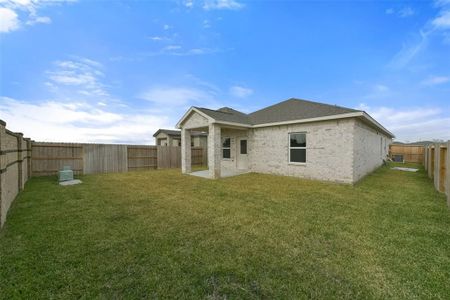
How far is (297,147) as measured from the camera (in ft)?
32.6

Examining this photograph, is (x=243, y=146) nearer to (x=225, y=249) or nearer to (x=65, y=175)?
(x=65, y=175)

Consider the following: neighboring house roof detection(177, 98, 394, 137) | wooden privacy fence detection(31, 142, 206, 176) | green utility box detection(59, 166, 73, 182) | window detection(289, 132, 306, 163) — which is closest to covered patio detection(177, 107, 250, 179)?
neighboring house roof detection(177, 98, 394, 137)

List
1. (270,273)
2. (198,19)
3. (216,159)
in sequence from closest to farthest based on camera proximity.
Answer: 1. (270,273)
2. (198,19)
3. (216,159)

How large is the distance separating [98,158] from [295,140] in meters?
12.6

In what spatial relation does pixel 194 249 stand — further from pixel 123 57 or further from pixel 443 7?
pixel 443 7

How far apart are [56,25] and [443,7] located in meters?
14.2

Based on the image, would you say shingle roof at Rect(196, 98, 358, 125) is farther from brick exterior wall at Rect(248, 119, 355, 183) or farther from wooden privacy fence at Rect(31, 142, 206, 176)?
wooden privacy fence at Rect(31, 142, 206, 176)

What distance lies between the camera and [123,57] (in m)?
9.41

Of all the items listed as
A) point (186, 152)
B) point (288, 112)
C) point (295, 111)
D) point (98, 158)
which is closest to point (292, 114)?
point (295, 111)

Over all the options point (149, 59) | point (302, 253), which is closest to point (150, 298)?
point (302, 253)

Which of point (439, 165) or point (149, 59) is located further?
point (149, 59)

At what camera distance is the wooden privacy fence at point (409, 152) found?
20.1m

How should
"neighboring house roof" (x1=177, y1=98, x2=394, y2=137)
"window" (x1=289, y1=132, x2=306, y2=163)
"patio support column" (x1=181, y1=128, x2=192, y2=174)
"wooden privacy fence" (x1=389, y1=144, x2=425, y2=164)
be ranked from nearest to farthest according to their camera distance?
1. "neighboring house roof" (x1=177, y1=98, x2=394, y2=137)
2. "window" (x1=289, y1=132, x2=306, y2=163)
3. "patio support column" (x1=181, y1=128, x2=192, y2=174)
4. "wooden privacy fence" (x1=389, y1=144, x2=425, y2=164)

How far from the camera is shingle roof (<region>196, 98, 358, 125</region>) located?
9227 millimetres
